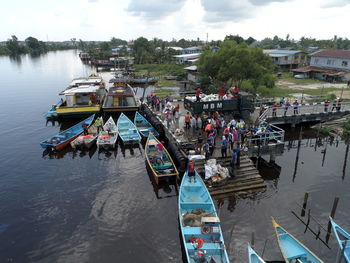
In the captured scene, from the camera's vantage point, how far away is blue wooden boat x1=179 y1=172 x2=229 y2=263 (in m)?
11.0

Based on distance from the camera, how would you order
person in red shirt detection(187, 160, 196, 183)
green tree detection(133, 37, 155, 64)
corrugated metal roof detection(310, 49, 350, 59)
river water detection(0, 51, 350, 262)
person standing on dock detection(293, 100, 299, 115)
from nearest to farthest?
river water detection(0, 51, 350, 262) < person in red shirt detection(187, 160, 196, 183) < person standing on dock detection(293, 100, 299, 115) < corrugated metal roof detection(310, 49, 350, 59) < green tree detection(133, 37, 155, 64)

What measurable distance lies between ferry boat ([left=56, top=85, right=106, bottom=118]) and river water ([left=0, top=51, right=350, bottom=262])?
861cm

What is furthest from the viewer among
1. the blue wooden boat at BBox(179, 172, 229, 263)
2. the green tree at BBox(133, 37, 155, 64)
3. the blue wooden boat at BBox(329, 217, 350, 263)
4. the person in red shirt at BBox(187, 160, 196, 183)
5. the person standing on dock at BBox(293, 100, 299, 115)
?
the green tree at BBox(133, 37, 155, 64)

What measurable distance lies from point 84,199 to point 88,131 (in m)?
11.4

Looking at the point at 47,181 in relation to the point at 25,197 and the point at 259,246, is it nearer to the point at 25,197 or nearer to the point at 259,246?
the point at 25,197

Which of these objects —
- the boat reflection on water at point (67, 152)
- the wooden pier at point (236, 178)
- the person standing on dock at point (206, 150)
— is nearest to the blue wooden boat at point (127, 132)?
the boat reflection on water at point (67, 152)

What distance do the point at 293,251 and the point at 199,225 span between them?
14.5ft

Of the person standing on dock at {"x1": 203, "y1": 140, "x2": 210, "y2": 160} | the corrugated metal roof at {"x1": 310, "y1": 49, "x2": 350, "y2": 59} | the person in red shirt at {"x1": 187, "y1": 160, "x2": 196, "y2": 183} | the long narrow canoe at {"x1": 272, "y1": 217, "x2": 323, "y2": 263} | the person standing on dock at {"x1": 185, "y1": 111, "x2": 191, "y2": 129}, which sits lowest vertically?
the long narrow canoe at {"x1": 272, "y1": 217, "x2": 323, "y2": 263}

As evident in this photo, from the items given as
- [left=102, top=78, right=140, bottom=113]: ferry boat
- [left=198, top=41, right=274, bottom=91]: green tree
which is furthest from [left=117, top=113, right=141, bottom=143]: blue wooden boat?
[left=198, top=41, right=274, bottom=91]: green tree

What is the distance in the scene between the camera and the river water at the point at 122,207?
1287 cm

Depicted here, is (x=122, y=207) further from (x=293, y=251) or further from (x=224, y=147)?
(x=293, y=251)

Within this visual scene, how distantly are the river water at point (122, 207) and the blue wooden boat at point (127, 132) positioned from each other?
43.1 inches

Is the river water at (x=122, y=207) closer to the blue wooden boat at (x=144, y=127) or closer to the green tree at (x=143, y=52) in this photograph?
the blue wooden boat at (x=144, y=127)

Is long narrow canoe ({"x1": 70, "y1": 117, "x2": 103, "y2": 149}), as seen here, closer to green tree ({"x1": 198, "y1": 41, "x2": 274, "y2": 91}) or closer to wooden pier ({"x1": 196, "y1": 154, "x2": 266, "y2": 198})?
wooden pier ({"x1": 196, "y1": 154, "x2": 266, "y2": 198})
